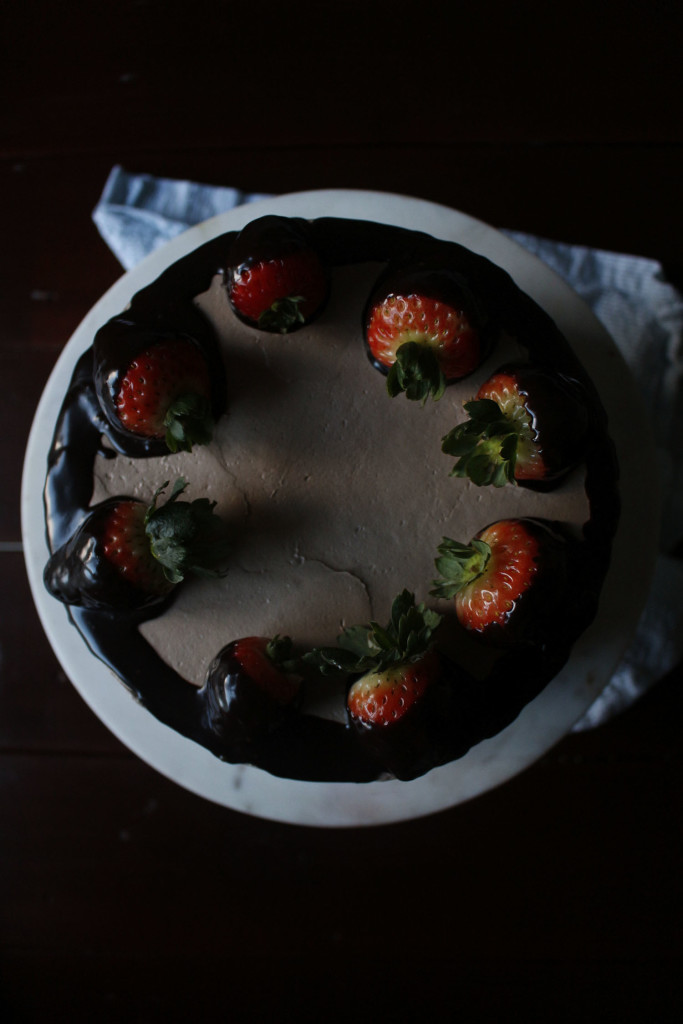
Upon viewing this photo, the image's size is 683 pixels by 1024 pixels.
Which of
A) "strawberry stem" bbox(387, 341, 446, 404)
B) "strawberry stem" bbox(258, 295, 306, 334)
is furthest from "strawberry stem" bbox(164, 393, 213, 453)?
"strawberry stem" bbox(387, 341, 446, 404)

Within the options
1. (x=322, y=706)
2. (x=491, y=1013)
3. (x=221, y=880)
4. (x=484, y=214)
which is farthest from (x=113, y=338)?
(x=491, y=1013)

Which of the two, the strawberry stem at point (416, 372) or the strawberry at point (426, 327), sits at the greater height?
the strawberry at point (426, 327)

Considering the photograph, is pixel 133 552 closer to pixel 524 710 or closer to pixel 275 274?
pixel 275 274

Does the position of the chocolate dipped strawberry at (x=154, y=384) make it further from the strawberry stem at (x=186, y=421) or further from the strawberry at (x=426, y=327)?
the strawberry at (x=426, y=327)

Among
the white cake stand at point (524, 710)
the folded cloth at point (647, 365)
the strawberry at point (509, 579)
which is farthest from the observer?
the folded cloth at point (647, 365)

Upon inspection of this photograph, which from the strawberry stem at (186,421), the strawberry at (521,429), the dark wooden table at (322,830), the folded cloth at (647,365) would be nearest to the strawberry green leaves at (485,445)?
the strawberry at (521,429)

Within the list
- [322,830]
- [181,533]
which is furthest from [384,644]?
[322,830]

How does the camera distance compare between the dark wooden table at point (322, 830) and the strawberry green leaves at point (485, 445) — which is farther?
the dark wooden table at point (322, 830)

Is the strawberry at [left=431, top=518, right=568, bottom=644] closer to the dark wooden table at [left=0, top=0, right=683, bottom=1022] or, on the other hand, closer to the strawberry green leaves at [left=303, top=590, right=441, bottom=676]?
the strawberry green leaves at [left=303, top=590, right=441, bottom=676]
